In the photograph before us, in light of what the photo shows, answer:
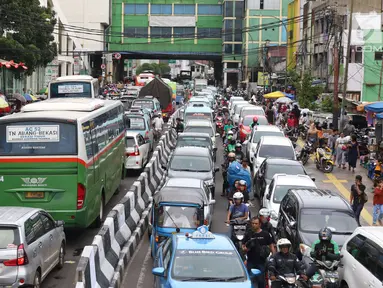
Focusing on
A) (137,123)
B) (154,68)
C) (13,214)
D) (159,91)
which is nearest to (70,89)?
(137,123)

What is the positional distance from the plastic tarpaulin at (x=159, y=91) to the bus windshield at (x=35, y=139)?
36642 millimetres

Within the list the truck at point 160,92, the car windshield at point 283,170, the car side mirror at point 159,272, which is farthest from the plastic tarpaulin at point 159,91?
the car side mirror at point 159,272

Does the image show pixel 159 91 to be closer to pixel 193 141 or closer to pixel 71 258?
pixel 193 141

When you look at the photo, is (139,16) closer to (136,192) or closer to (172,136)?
(172,136)

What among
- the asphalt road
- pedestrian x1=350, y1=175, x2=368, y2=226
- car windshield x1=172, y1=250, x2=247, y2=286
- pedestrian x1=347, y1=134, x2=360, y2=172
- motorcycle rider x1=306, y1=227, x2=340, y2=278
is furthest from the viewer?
pedestrian x1=347, y1=134, x2=360, y2=172

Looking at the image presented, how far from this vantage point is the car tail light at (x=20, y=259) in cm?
1063

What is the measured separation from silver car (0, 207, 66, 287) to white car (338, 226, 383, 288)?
5.02m

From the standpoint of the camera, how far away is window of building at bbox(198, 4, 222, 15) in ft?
→ 366

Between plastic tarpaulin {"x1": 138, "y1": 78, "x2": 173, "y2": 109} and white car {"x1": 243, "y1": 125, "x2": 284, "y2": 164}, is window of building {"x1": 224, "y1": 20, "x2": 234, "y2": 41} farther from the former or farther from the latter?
white car {"x1": 243, "y1": 125, "x2": 284, "y2": 164}

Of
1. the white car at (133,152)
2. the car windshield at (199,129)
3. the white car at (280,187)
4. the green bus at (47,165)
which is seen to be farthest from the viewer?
the car windshield at (199,129)

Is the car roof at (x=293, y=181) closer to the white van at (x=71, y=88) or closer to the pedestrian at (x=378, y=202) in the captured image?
the pedestrian at (x=378, y=202)

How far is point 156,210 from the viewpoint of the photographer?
1391cm

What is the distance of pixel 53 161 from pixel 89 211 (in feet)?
4.98

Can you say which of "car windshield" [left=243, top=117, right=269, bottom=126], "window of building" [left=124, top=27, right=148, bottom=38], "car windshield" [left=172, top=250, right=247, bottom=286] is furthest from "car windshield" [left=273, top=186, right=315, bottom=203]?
"window of building" [left=124, top=27, right=148, bottom=38]
